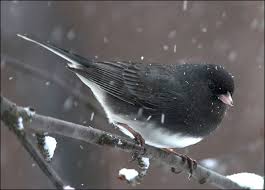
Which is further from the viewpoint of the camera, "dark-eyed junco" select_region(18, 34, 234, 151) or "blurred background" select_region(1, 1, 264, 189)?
"blurred background" select_region(1, 1, 264, 189)

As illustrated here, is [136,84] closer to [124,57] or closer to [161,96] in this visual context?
[161,96]

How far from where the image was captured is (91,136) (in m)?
2.13

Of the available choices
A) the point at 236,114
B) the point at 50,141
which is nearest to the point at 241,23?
the point at 236,114

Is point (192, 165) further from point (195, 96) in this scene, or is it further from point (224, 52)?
point (224, 52)

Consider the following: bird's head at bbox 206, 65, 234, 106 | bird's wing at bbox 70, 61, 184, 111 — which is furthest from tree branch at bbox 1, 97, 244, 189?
bird's head at bbox 206, 65, 234, 106

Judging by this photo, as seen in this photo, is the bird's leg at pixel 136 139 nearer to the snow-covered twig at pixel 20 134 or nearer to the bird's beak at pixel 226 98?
the bird's beak at pixel 226 98

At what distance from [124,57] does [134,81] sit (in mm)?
2666

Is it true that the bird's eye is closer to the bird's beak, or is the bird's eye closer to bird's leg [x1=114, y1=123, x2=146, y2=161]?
the bird's beak

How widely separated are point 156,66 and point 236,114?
3357 millimetres

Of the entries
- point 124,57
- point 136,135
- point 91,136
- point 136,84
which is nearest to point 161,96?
point 136,84

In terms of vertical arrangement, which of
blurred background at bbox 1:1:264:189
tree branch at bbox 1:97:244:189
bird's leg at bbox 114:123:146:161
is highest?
blurred background at bbox 1:1:264:189

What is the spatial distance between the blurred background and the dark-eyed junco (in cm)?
211

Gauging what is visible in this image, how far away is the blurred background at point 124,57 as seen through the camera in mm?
5328

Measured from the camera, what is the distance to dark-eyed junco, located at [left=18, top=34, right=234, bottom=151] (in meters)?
2.75
